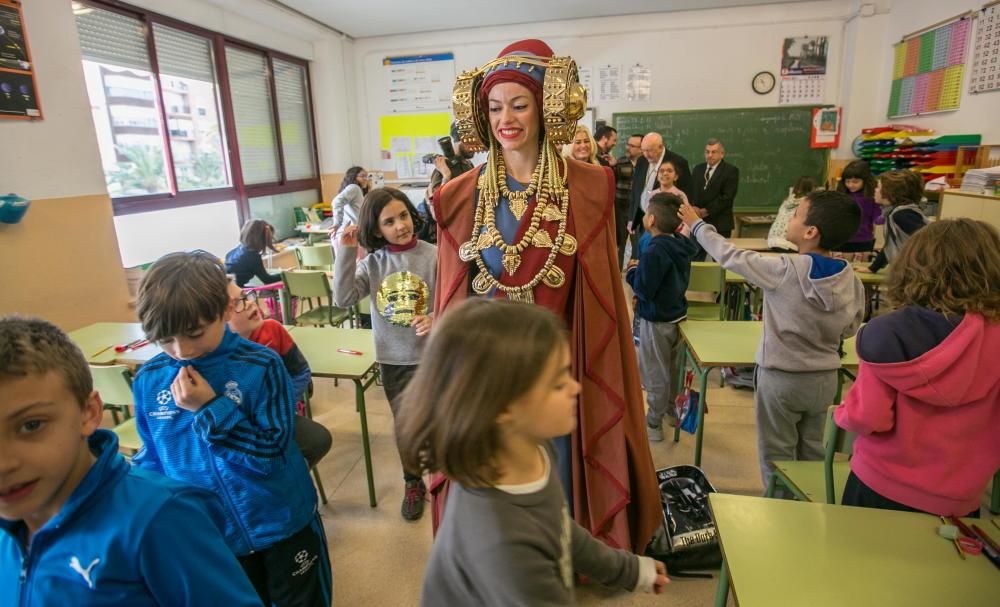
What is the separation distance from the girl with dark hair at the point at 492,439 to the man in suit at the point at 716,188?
4.55 m

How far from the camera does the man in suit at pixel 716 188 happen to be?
16.2 feet

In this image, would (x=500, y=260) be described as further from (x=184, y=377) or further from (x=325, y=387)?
(x=325, y=387)

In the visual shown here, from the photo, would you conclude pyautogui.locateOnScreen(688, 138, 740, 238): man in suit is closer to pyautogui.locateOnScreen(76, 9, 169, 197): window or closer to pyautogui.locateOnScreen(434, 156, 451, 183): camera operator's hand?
pyautogui.locateOnScreen(434, 156, 451, 183): camera operator's hand

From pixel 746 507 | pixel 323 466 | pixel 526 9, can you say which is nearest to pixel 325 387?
pixel 323 466

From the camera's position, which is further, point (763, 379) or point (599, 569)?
point (763, 379)

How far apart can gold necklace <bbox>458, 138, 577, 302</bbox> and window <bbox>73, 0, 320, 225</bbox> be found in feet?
12.8

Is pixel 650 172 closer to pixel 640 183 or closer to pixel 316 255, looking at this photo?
pixel 640 183

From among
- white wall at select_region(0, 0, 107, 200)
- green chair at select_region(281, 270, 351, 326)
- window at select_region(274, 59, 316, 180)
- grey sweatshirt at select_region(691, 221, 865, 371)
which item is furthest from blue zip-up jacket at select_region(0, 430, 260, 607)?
window at select_region(274, 59, 316, 180)

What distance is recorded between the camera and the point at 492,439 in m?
0.71

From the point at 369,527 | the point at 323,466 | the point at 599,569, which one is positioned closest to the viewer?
the point at 599,569

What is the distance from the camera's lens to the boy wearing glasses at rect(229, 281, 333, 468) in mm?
1679

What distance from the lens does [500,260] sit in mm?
1536

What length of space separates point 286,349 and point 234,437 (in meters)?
0.63

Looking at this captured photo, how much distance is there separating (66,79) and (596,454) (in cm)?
395
